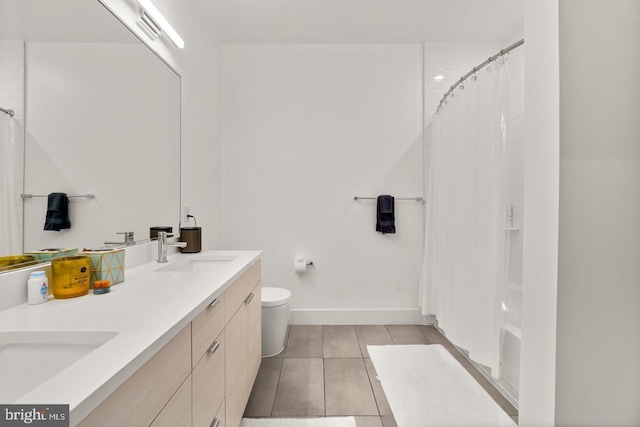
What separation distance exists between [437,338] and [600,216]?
7.74ft

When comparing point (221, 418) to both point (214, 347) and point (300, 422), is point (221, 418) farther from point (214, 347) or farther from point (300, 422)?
point (300, 422)

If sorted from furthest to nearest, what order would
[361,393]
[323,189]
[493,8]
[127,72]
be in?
1. [323,189]
2. [493,8]
3. [361,393]
4. [127,72]

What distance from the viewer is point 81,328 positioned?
27.5 inches

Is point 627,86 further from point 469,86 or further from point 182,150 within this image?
point 182,150

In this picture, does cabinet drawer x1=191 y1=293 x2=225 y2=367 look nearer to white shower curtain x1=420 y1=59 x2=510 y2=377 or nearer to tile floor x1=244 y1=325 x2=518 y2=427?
tile floor x1=244 y1=325 x2=518 y2=427

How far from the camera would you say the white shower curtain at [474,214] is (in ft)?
5.28

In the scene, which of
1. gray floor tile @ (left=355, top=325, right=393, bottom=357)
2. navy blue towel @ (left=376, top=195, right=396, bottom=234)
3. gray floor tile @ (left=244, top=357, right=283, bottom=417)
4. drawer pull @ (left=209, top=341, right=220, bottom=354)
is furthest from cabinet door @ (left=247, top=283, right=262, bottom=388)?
navy blue towel @ (left=376, top=195, right=396, bottom=234)

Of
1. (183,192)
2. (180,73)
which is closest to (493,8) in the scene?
(180,73)

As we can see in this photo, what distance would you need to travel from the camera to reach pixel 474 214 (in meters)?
1.82

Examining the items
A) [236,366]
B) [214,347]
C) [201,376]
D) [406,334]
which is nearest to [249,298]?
[236,366]

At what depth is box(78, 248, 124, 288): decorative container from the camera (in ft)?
3.48

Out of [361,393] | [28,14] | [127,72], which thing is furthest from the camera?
[361,393]

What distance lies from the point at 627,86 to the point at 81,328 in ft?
3.79

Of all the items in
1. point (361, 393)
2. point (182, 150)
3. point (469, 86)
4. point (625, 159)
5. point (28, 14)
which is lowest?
point (361, 393)
